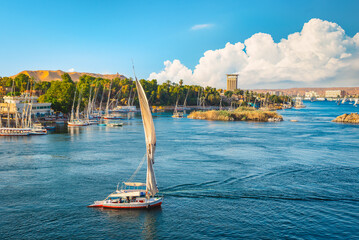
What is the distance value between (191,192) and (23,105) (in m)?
95.8

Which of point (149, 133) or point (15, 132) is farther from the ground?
point (149, 133)

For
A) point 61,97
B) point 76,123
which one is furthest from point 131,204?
point 61,97

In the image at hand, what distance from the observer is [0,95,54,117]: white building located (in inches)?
4320

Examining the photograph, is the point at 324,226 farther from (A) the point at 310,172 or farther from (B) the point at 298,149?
(B) the point at 298,149

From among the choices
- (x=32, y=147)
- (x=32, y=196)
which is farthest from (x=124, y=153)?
(x=32, y=196)

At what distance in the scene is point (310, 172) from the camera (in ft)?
154

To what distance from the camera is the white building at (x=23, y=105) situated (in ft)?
360

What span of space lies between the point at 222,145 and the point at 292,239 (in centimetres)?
4508

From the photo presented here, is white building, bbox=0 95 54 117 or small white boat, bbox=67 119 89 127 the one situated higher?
white building, bbox=0 95 54 117

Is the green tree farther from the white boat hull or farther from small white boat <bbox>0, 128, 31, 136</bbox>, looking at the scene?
the white boat hull

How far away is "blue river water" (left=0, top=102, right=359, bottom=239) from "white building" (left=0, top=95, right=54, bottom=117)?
1858 inches

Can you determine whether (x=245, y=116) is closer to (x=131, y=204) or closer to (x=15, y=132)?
(x=15, y=132)

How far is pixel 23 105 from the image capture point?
377 feet

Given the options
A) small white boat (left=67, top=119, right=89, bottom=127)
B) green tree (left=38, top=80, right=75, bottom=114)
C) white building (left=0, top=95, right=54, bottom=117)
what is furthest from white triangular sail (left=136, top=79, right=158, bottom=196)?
green tree (left=38, top=80, right=75, bottom=114)
